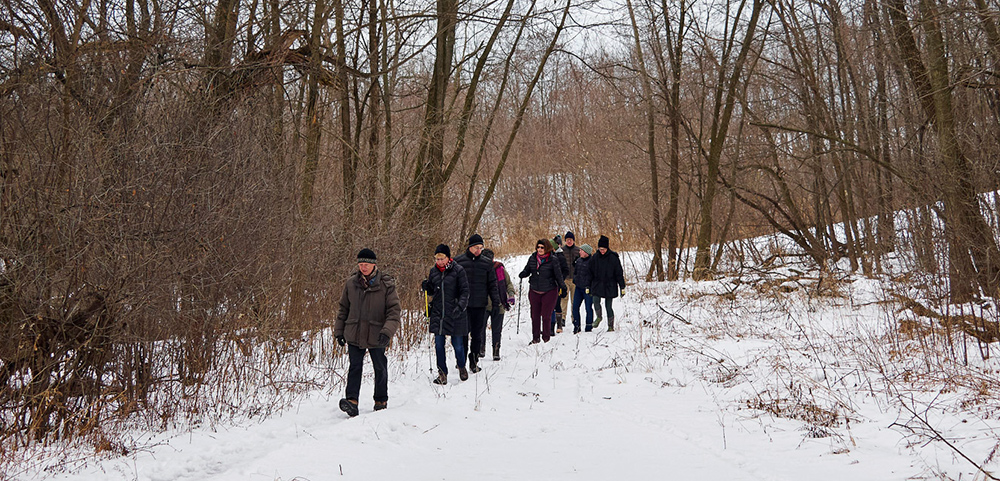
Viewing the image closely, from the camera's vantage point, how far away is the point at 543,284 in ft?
41.8

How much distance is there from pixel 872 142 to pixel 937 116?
6.08 metres

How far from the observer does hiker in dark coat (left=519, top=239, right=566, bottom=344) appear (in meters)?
12.7

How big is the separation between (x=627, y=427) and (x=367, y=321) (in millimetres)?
2870

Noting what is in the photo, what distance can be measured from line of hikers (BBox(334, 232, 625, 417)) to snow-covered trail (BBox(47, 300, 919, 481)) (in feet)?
1.83

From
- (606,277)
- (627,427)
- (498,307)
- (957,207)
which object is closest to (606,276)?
(606,277)

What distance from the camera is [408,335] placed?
12.1m

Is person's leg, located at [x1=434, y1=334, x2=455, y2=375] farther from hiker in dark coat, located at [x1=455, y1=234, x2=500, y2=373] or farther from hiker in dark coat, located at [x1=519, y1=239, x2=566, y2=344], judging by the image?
hiker in dark coat, located at [x1=519, y1=239, x2=566, y2=344]

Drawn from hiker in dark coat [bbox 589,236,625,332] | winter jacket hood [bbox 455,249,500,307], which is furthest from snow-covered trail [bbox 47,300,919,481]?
hiker in dark coat [bbox 589,236,625,332]

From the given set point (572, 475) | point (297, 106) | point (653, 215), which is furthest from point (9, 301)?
point (653, 215)

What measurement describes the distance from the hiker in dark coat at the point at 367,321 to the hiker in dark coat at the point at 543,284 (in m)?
5.40

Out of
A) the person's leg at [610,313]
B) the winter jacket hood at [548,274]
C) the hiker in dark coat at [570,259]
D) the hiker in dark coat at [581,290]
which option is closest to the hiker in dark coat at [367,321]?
the winter jacket hood at [548,274]

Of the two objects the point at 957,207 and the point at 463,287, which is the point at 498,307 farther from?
the point at 957,207

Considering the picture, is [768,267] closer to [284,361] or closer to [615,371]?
[615,371]

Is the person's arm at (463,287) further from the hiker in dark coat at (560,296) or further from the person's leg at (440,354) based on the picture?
the hiker in dark coat at (560,296)
